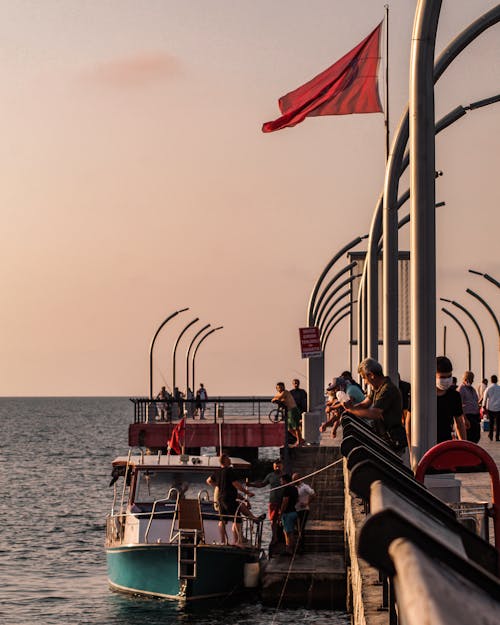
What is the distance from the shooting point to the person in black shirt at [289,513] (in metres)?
28.4

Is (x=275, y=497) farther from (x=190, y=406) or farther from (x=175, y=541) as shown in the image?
(x=190, y=406)

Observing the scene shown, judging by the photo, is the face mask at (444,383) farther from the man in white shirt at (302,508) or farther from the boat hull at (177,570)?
the man in white shirt at (302,508)

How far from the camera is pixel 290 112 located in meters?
18.6

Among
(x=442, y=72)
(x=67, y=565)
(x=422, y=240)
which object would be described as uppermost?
(x=442, y=72)

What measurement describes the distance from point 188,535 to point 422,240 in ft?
56.8

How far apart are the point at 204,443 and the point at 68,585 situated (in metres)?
16.8

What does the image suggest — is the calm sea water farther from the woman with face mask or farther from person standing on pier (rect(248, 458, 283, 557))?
the woman with face mask

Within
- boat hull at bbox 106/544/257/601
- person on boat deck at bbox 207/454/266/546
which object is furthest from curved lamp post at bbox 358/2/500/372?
Answer: boat hull at bbox 106/544/257/601

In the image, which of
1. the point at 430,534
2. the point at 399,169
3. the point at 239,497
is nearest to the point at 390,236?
the point at 399,169

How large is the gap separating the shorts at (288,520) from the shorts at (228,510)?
101 cm

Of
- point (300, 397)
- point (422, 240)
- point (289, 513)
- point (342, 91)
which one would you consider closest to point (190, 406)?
point (300, 397)

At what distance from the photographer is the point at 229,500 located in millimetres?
28344

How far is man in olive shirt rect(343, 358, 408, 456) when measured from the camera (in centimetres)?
1192

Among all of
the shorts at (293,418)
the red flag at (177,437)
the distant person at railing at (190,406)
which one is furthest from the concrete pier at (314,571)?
the distant person at railing at (190,406)
